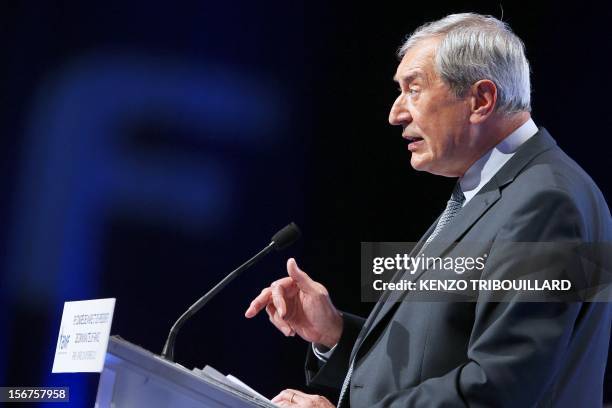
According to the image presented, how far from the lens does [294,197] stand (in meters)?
4.03

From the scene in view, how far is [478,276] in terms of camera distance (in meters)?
1.71

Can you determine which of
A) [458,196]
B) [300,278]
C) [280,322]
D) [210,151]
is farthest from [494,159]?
[210,151]

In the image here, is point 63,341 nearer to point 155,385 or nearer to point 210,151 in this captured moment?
point 155,385

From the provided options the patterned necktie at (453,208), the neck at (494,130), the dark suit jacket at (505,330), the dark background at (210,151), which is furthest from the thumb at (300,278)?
the dark background at (210,151)

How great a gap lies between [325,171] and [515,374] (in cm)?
262

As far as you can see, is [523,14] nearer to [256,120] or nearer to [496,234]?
[256,120]

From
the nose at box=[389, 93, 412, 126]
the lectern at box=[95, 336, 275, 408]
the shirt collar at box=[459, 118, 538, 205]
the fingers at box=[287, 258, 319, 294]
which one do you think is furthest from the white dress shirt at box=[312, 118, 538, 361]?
the lectern at box=[95, 336, 275, 408]

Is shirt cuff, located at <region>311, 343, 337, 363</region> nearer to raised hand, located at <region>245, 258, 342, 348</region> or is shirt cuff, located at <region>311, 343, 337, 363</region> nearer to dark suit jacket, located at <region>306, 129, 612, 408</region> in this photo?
raised hand, located at <region>245, 258, 342, 348</region>

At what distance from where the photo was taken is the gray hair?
6.64 ft

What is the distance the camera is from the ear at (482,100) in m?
2.01

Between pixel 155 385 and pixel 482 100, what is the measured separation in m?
1.04

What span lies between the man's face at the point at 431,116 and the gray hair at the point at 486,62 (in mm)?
31

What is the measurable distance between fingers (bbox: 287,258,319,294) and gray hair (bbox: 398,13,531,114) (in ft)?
1.92

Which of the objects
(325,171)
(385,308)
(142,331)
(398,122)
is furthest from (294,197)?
(385,308)
